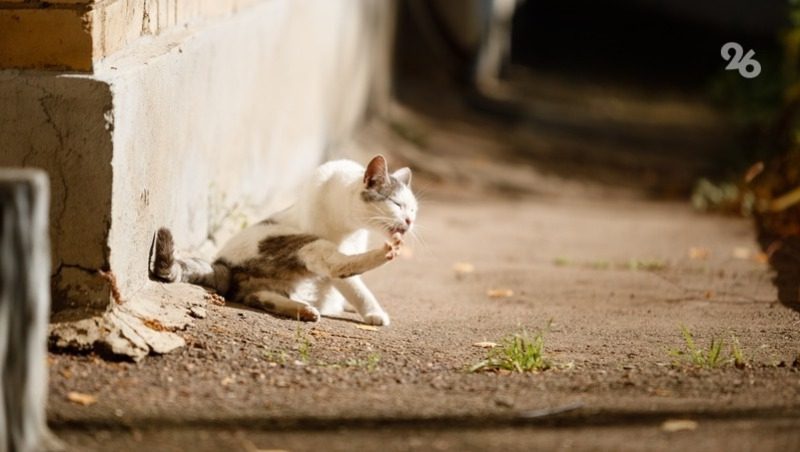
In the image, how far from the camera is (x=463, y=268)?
7262 mm

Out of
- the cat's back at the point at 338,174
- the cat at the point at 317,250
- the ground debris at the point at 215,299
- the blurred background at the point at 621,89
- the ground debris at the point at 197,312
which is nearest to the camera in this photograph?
the ground debris at the point at 197,312

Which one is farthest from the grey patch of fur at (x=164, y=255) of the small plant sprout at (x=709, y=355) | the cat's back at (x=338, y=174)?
the small plant sprout at (x=709, y=355)

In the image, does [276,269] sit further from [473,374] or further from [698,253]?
[698,253]

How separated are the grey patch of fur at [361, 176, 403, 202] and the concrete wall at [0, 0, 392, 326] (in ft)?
2.93

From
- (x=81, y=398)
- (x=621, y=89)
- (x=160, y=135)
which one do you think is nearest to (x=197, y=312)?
(x=160, y=135)

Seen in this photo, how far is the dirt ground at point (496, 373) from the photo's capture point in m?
3.66

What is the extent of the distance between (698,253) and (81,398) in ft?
16.8

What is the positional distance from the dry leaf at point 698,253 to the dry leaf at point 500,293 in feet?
6.00

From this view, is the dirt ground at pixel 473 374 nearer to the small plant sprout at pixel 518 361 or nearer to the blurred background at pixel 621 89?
the small plant sprout at pixel 518 361

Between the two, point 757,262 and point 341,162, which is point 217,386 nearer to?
point 341,162

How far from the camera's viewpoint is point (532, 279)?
6.89 m

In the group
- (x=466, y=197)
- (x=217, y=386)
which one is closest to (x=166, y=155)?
(x=217, y=386)

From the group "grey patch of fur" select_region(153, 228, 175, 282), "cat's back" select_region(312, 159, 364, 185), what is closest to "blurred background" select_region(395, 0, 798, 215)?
"cat's back" select_region(312, 159, 364, 185)

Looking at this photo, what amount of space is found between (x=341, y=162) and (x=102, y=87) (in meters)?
1.58
